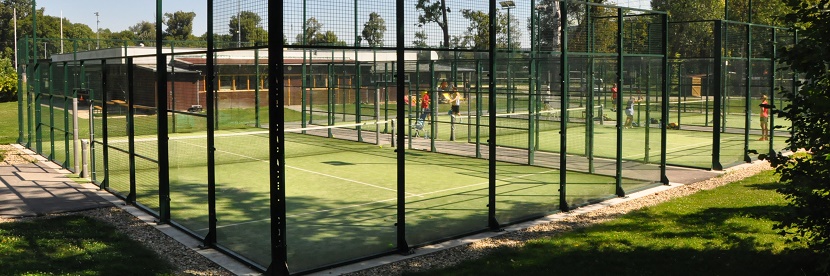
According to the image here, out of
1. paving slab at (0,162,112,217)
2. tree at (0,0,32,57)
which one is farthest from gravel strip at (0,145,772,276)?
tree at (0,0,32,57)

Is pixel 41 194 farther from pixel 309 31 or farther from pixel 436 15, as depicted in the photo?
pixel 436 15

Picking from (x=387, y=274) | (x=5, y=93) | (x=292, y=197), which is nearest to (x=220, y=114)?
(x=292, y=197)

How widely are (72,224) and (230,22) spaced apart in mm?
3644

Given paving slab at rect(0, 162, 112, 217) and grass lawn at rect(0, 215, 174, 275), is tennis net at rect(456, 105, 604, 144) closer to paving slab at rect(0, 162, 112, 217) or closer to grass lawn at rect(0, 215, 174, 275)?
paving slab at rect(0, 162, 112, 217)

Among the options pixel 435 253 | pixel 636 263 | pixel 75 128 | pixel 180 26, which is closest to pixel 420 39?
pixel 435 253

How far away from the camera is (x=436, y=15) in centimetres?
1006

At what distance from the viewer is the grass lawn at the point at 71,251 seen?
25.4 ft

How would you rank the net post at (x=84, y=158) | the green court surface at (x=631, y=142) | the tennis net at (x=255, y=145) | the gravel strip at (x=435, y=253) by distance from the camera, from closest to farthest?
the gravel strip at (x=435, y=253)
the net post at (x=84, y=158)
the green court surface at (x=631, y=142)
the tennis net at (x=255, y=145)

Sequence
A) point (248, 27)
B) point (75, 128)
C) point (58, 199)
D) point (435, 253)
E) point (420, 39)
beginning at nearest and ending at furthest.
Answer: point (248, 27) < point (435, 253) < point (420, 39) < point (58, 199) < point (75, 128)

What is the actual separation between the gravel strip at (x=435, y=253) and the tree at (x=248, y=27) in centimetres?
247

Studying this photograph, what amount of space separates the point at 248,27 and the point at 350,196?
479cm

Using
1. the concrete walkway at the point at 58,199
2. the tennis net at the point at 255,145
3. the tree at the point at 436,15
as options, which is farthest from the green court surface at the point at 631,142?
the concrete walkway at the point at 58,199

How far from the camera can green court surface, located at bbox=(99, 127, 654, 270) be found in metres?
9.38

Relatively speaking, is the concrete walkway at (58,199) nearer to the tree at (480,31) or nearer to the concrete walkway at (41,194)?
the concrete walkway at (41,194)
